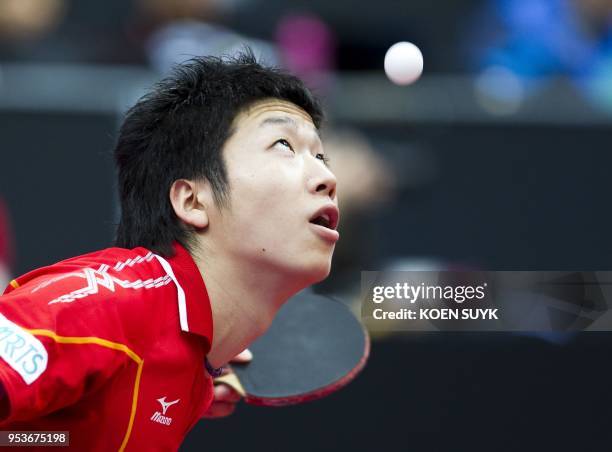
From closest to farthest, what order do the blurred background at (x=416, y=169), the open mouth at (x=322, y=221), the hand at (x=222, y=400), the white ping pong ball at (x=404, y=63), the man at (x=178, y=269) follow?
the man at (x=178, y=269) < the open mouth at (x=322, y=221) < the hand at (x=222, y=400) < the white ping pong ball at (x=404, y=63) < the blurred background at (x=416, y=169)

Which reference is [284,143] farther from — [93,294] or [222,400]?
[222,400]

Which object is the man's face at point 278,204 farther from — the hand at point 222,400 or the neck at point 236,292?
the hand at point 222,400

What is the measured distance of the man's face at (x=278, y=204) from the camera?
2.74 metres

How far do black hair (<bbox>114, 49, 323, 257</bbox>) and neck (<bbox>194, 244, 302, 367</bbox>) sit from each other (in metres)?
0.12

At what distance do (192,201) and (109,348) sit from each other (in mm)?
676

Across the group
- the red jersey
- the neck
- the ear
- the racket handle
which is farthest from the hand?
the ear

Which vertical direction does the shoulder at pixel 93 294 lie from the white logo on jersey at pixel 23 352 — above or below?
above

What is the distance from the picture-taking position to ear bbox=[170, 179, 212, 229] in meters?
2.85

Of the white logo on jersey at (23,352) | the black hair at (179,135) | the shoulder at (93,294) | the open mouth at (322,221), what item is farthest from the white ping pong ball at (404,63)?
the white logo on jersey at (23,352)

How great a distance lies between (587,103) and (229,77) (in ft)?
8.61

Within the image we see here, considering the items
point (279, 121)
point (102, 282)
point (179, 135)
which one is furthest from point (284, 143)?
point (102, 282)

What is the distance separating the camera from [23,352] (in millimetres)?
2137

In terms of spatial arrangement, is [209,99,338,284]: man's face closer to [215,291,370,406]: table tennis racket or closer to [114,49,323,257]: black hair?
[114,49,323,257]: black hair

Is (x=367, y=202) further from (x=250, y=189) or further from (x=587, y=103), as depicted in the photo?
(x=250, y=189)
